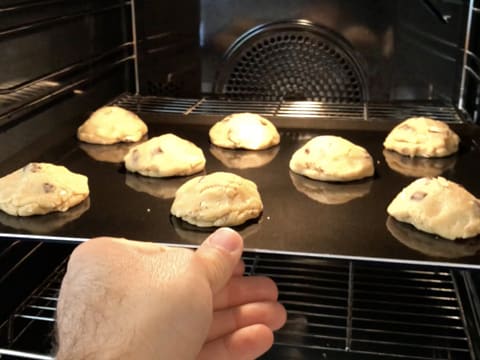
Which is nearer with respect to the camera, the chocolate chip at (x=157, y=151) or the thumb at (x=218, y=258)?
the thumb at (x=218, y=258)

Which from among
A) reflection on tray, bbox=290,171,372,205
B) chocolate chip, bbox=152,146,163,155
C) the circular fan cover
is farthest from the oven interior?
chocolate chip, bbox=152,146,163,155

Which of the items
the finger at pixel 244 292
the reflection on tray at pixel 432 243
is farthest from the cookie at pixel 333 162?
the finger at pixel 244 292

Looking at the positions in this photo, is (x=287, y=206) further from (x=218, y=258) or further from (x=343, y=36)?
(x=343, y=36)

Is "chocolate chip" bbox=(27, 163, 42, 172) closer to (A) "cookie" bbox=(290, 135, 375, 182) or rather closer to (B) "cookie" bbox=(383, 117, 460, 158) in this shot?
(A) "cookie" bbox=(290, 135, 375, 182)

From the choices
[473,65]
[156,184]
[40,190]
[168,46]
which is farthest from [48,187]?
[473,65]

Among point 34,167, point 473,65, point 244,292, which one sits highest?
point 473,65

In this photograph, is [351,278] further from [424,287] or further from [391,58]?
[391,58]

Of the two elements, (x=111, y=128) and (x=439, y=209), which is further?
(x=111, y=128)

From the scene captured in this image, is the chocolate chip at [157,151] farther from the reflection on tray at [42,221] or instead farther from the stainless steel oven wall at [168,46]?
the stainless steel oven wall at [168,46]
